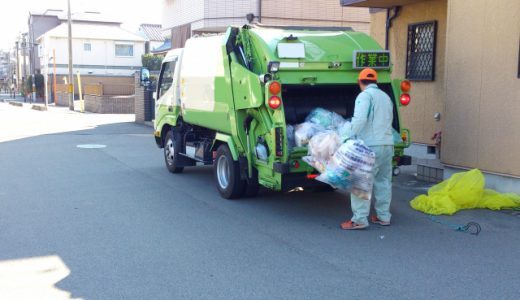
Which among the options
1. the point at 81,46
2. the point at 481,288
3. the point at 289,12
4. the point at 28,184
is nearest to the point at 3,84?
the point at 81,46

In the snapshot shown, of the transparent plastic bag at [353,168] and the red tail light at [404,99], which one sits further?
the red tail light at [404,99]

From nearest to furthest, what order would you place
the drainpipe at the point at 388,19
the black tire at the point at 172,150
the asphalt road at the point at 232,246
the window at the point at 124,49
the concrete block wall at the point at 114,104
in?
the asphalt road at the point at 232,246
the black tire at the point at 172,150
the drainpipe at the point at 388,19
the concrete block wall at the point at 114,104
the window at the point at 124,49

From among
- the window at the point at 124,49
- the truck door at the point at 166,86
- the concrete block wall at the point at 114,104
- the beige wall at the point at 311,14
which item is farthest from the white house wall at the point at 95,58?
the truck door at the point at 166,86

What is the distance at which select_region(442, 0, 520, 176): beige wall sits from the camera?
8.02 m

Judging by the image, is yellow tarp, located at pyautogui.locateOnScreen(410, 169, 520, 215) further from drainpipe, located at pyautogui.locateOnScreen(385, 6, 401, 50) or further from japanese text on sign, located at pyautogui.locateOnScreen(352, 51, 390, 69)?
drainpipe, located at pyautogui.locateOnScreen(385, 6, 401, 50)

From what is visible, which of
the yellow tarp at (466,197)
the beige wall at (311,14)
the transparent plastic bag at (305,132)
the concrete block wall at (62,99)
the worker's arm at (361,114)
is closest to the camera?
the worker's arm at (361,114)

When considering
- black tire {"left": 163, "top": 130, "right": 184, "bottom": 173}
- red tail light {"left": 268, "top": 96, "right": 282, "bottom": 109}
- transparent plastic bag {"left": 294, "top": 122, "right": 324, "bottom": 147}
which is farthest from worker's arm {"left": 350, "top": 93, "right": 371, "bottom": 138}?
black tire {"left": 163, "top": 130, "right": 184, "bottom": 173}

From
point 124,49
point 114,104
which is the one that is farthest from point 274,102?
point 124,49

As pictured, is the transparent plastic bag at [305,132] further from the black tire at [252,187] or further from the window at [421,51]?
the window at [421,51]

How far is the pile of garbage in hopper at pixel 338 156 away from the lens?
6309 mm

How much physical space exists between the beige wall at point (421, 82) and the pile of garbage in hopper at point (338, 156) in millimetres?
4430

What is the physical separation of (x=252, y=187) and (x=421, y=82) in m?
4.94

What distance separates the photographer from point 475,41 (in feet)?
28.4

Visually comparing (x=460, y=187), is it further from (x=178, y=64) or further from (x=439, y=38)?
(x=178, y=64)
